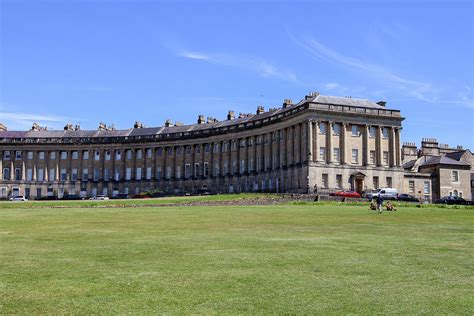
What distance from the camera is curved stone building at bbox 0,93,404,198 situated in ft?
257

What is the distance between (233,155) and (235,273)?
278 feet

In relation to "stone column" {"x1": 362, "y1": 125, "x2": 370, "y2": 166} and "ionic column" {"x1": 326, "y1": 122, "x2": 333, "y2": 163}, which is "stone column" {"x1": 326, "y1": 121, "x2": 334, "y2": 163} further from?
"stone column" {"x1": 362, "y1": 125, "x2": 370, "y2": 166}

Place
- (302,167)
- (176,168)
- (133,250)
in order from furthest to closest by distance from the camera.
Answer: (176,168) < (302,167) < (133,250)

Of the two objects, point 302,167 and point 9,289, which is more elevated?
point 302,167

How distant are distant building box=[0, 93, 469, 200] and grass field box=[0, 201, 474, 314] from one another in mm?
56308

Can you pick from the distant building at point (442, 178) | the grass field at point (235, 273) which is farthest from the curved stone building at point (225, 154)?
the grass field at point (235, 273)

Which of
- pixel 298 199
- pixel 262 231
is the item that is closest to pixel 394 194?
pixel 298 199

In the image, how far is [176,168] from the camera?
110m

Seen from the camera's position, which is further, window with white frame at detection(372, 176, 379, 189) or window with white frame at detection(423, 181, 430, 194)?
window with white frame at detection(423, 181, 430, 194)

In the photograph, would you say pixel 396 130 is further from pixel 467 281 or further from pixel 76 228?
pixel 467 281

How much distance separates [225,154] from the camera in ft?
329

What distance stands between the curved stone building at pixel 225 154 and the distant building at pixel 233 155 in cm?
15

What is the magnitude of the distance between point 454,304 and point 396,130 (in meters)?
72.9

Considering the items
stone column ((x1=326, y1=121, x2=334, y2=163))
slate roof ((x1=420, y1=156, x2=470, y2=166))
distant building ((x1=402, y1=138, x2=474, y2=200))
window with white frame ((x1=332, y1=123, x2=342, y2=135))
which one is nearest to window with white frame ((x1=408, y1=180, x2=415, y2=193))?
distant building ((x1=402, y1=138, x2=474, y2=200))
